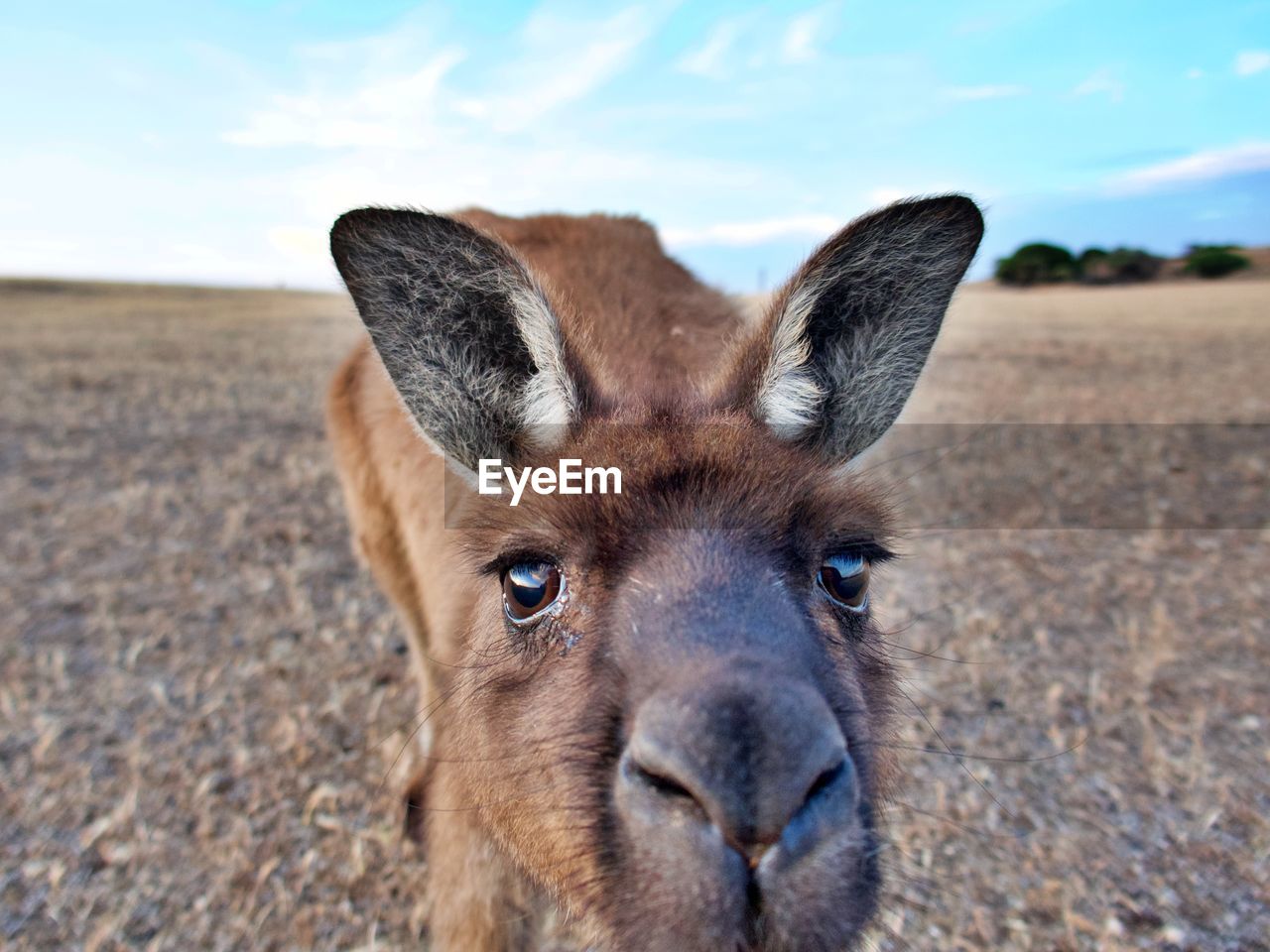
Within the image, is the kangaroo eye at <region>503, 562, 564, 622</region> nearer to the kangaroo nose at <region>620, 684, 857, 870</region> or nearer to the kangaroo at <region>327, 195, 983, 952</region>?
the kangaroo at <region>327, 195, 983, 952</region>

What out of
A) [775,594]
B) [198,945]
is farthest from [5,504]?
[775,594]

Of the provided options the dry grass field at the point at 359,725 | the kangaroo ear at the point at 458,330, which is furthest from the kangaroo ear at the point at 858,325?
the dry grass field at the point at 359,725

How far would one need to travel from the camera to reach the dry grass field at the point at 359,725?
3.40m

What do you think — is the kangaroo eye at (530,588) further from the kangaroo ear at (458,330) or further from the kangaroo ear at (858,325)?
the kangaroo ear at (858,325)

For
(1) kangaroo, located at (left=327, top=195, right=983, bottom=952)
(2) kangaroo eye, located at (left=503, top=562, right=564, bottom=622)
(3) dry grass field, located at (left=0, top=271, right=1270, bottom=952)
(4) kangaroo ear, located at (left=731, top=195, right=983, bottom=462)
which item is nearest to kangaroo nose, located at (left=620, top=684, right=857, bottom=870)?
(1) kangaroo, located at (left=327, top=195, right=983, bottom=952)

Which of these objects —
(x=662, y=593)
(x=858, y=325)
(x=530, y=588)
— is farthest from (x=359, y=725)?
(x=858, y=325)

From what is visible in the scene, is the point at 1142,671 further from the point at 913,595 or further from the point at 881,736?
the point at 881,736

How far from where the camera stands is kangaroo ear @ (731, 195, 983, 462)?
2.47 m

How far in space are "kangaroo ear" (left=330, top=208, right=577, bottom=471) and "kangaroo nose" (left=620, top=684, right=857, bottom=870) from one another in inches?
41.9

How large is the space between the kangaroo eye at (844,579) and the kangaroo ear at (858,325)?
1.44ft

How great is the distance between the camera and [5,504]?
7.68 m

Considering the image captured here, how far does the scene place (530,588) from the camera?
2369 mm

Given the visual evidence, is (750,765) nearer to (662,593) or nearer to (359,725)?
(662,593)

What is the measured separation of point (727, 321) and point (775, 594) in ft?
7.17
